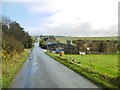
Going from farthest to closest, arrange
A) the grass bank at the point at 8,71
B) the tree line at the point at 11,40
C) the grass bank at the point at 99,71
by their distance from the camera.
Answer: the tree line at the point at 11,40 → the grass bank at the point at 8,71 → the grass bank at the point at 99,71

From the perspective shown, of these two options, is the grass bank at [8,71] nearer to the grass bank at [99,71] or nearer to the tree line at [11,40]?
the tree line at [11,40]

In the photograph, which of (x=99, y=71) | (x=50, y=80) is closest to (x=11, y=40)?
(x=99, y=71)

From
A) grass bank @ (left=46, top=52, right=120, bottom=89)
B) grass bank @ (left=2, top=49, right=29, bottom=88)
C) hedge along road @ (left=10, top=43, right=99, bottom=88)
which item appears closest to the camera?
grass bank @ (left=46, top=52, right=120, bottom=89)

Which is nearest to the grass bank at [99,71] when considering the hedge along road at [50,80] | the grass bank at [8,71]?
the hedge along road at [50,80]

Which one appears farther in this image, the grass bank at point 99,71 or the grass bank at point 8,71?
the grass bank at point 8,71

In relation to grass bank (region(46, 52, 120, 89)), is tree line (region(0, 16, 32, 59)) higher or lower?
higher

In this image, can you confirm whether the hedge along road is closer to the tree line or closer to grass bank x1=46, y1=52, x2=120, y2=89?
grass bank x1=46, y1=52, x2=120, y2=89

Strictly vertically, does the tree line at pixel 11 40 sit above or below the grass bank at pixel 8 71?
above

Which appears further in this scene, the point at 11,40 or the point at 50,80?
the point at 11,40

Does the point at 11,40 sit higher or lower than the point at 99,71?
higher

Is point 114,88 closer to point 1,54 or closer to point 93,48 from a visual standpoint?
point 1,54

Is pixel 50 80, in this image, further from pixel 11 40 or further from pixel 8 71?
pixel 11 40

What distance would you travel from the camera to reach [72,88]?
14.9 m

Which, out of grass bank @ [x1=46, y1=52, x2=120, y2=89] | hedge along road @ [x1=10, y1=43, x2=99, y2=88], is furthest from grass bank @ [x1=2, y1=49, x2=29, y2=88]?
grass bank @ [x1=46, y1=52, x2=120, y2=89]
